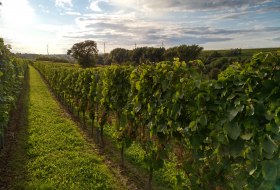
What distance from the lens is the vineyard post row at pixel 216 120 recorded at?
4008 mm

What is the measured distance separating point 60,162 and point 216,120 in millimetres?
6163

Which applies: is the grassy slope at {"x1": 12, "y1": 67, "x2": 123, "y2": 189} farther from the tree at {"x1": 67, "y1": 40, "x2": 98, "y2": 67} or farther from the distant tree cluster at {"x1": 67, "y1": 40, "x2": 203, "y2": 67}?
the tree at {"x1": 67, "y1": 40, "x2": 98, "y2": 67}

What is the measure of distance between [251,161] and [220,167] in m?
0.78

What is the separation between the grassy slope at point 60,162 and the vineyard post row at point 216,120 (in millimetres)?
2078

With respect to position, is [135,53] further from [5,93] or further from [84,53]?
[5,93]

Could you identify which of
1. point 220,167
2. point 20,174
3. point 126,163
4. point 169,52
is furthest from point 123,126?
point 169,52

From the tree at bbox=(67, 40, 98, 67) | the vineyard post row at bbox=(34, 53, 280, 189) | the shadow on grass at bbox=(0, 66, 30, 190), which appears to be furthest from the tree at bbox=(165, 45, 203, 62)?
the vineyard post row at bbox=(34, 53, 280, 189)

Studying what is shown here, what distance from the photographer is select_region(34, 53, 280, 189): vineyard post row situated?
158 inches

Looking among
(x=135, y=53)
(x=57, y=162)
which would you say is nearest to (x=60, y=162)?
(x=57, y=162)

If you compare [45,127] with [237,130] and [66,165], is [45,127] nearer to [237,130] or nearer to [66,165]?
[66,165]

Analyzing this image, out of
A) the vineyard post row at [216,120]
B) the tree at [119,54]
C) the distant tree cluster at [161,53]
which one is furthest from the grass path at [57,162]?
the tree at [119,54]

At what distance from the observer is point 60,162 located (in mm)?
9469

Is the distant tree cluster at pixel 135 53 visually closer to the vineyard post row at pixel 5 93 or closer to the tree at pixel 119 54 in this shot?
the tree at pixel 119 54

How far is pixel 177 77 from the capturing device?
19.5 ft
